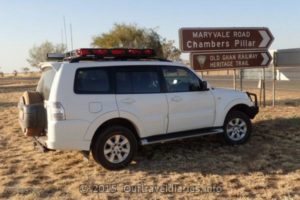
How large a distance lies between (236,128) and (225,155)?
1013mm

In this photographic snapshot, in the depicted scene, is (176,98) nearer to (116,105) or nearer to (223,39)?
(116,105)

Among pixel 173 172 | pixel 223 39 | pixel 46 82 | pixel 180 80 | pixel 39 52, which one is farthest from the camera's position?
pixel 39 52

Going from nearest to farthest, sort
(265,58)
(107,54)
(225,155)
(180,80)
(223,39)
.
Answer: (107,54)
(225,155)
(180,80)
(223,39)
(265,58)

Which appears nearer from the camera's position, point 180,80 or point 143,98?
point 143,98

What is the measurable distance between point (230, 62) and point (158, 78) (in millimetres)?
5259

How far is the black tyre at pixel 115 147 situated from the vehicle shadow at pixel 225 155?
0.86ft

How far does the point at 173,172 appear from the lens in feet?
22.9

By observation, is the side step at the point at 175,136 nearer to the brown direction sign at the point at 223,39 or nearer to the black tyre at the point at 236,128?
the black tyre at the point at 236,128

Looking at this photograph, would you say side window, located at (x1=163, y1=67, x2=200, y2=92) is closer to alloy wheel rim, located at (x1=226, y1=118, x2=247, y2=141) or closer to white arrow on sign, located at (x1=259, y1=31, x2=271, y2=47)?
alloy wheel rim, located at (x1=226, y1=118, x2=247, y2=141)

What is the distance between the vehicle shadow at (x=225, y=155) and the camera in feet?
23.2

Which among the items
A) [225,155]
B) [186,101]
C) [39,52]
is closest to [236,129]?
[225,155]

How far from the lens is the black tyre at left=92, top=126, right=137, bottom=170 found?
706 cm

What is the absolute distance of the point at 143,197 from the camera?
19.2 ft

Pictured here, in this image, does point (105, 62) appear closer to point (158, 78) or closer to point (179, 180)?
point (158, 78)
